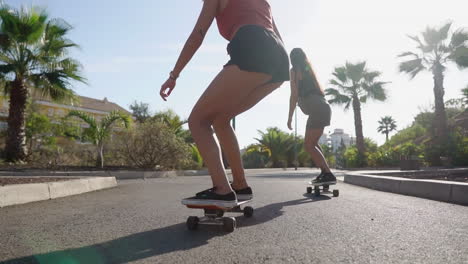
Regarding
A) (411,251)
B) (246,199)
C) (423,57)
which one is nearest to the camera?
(411,251)

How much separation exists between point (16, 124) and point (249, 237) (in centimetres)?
1655

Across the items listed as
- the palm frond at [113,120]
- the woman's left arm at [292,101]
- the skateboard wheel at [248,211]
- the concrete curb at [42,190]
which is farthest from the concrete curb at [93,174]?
the skateboard wheel at [248,211]

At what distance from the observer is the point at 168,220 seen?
10.5ft

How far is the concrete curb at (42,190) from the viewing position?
4.62m

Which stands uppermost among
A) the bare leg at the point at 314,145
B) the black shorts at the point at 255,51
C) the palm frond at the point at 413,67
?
the palm frond at the point at 413,67

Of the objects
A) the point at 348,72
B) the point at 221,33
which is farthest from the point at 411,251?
the point at 348,72

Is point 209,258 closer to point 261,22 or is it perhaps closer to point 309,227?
point 309,227

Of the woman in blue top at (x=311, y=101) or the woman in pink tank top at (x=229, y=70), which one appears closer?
the woman in pink tank top at (x=229, y=70)

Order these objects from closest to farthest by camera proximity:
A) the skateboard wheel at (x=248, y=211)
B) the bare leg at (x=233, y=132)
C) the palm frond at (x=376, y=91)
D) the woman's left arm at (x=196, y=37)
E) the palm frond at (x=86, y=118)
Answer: the woman's left arm at (x=196, y=37)
the bare leg at (x=233, y=132)
the skateboard wheel at (x=248, y=211)
the palm frond at (x=86, y=118)
the palm frond at (x=376, y=91)

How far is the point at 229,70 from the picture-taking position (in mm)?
2725

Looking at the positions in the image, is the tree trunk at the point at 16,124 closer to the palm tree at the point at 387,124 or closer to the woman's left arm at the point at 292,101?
the woman's left arm at the point at 292,101

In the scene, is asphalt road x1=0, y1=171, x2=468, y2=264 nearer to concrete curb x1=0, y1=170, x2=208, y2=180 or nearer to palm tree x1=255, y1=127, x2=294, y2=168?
concrete curb x1=0, y1=170, x2=208, y2=180

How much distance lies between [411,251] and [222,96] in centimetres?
158

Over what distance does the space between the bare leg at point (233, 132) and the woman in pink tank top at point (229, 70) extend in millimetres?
21
